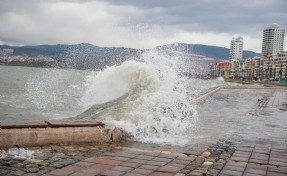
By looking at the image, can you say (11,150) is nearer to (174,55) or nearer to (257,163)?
(257,163)

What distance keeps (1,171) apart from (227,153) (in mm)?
3421

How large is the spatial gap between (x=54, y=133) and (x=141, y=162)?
171 cm

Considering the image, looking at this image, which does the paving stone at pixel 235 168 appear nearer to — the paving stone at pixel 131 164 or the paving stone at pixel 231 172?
the paving stone at pixel 231 172

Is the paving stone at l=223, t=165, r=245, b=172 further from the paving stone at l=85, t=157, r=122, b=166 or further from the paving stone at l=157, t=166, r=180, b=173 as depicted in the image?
the paving stone at l=85, t=157, r=122, b=166

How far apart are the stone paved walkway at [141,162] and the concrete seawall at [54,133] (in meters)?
0.19

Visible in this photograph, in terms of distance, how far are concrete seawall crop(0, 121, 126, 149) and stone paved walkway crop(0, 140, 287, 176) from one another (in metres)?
0.19

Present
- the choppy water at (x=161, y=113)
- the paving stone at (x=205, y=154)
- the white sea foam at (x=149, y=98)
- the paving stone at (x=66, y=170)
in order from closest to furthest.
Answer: the paving stone at (x=66, y=170), the paving stone at (x=205, y=154), the choppy water at (x=161, y=113), the white sea foam at (x=149, y=98)

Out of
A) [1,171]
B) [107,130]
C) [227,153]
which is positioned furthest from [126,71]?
[1,171]

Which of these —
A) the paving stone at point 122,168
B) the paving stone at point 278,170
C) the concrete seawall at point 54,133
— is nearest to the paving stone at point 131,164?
the paving stone at point 122,168

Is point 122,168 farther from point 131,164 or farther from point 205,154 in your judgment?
point 205,154

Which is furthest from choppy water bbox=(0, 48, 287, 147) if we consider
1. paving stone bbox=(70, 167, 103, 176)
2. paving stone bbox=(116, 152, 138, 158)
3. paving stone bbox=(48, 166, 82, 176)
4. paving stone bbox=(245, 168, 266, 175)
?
paving stone bbox=(48, 166, 82, 176)

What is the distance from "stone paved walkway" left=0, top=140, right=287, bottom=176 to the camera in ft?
13.6

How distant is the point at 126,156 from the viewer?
493cm

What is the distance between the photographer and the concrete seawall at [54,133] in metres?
5.05
